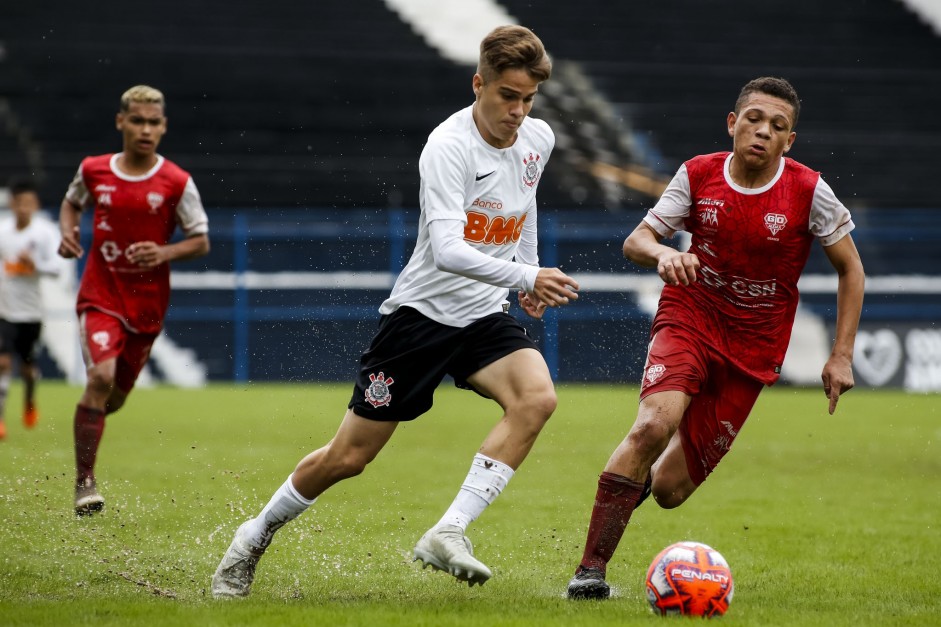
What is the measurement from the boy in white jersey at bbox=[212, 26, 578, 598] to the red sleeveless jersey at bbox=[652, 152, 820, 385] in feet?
2.42

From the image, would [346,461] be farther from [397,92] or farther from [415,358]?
[397,92]

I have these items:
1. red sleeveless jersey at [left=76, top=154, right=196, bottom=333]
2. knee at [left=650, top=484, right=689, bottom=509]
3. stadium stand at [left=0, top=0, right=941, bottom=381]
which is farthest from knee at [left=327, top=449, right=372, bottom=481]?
stadium stand at [left=0, top=0, right=941, bottom=381]

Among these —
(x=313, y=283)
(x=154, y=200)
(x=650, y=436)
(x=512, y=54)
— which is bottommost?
(x=313, y=283)

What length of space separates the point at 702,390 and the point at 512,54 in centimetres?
167

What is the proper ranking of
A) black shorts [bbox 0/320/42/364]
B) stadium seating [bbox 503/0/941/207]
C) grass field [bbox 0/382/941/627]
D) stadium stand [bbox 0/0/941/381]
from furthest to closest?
stadium seating [bbox 503/0/941/207] → stadium stand [bbox 0/0/941/381] → black shorts [bbox 0/320/42/364] → grass field [bbox 0/382/941/627]

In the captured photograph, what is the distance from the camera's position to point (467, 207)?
503 cm

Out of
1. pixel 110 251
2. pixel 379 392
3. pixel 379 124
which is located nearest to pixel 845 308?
pixel 379 392

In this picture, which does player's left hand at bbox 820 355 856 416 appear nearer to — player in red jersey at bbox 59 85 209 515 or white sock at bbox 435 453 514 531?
white sock at bbox 435 453 514 531

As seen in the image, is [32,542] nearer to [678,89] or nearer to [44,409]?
[44,409]

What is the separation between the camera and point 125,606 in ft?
15.3

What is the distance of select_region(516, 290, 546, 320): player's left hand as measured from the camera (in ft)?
17.2

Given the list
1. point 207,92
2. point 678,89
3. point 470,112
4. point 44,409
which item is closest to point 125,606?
point 470,112

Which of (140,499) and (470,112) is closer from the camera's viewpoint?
Answer: (470,112)

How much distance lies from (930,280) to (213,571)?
711 inches
